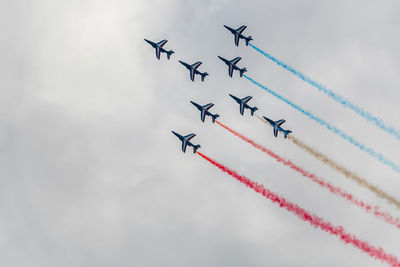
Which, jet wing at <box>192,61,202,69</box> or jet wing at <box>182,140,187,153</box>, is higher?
jet wing at <box>192,61,202,69</box>

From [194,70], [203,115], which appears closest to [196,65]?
[194,70]

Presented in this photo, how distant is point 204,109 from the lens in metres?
177

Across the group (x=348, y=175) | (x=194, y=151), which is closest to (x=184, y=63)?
(x=194, y=151)

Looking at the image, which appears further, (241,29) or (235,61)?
(235,61)

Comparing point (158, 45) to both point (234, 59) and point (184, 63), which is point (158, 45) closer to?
point (184, 63)

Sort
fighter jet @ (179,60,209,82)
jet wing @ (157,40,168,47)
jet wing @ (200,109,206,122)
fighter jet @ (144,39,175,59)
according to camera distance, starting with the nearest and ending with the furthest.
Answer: jet wing @ (200,109,206,122), fighter jet @ (179,60,209,82), fighter jet @ (144,39,175,59), jet wing @ (157,40,168,47)

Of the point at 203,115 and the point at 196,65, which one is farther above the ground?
the point at 196,65

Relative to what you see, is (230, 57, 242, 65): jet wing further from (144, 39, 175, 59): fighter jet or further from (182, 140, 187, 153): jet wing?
(182, 140, 187, 153): jet wing

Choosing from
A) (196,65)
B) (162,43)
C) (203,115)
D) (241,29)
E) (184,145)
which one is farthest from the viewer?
(162,43)

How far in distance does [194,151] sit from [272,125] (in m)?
21.0

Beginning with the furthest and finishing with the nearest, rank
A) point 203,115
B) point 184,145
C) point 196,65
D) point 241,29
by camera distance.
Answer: point 196,65, point 241,29, point 203,115, point 184,145

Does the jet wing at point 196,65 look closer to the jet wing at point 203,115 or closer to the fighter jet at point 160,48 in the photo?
the fighter jet at point 160,48

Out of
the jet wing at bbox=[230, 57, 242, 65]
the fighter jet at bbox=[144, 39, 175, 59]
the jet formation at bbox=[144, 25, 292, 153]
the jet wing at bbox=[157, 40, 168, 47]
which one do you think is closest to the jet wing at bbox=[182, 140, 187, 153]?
the jet formation at bbox=[144, 25, 292, 153]

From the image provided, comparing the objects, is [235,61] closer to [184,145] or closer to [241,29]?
[241,29]
